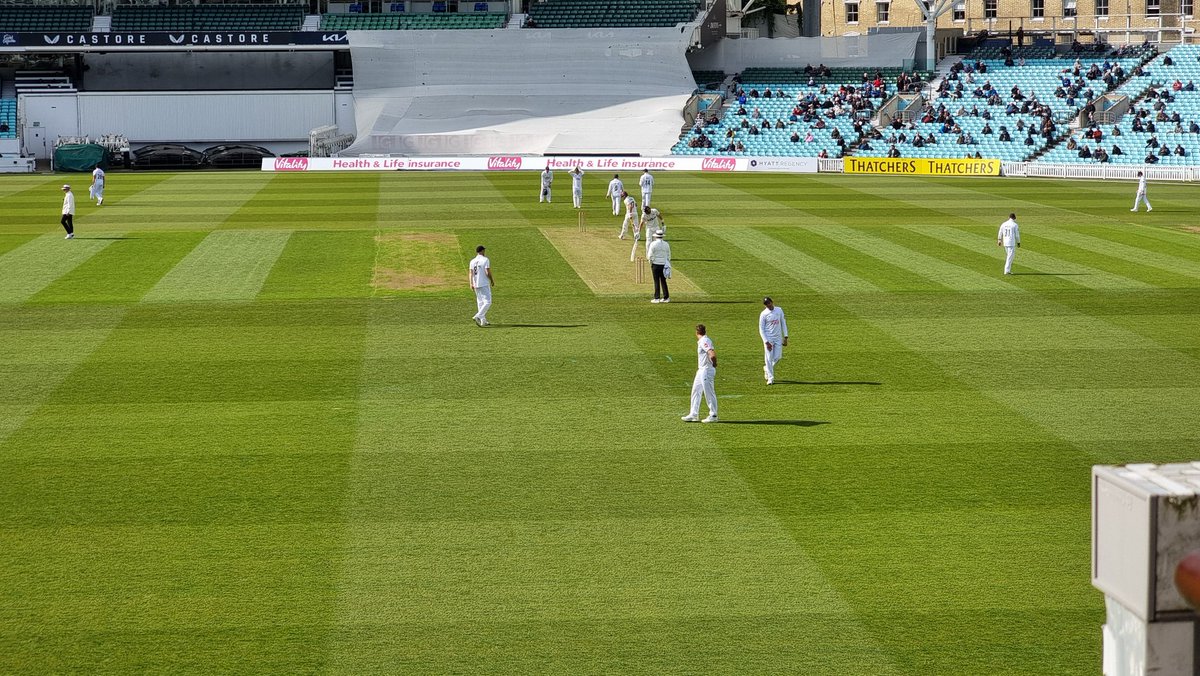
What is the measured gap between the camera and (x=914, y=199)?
49656 millimetres

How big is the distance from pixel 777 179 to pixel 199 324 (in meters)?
38.5

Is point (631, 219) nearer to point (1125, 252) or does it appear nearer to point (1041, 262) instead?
point (1041, 262)

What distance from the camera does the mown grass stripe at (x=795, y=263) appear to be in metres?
29.2

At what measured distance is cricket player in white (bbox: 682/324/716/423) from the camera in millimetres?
16938

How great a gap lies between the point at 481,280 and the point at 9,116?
60740 millimetres

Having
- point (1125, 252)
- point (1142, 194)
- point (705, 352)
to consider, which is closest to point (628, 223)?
point (1125, 252)

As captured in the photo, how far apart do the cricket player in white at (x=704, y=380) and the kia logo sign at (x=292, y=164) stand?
5467 cm

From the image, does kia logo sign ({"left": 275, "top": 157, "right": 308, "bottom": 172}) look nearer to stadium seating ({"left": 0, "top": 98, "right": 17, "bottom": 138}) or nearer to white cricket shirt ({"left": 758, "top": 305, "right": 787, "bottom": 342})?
stadium seating ({"left": 0, "top": 98, "right": 17, "bottom": 138})

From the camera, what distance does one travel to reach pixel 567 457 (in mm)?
16000

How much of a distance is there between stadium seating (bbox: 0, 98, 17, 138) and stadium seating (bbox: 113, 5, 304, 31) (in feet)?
27.6

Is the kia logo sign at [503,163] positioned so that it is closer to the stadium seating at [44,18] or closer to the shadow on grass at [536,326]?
the stadium seating at [44,18]

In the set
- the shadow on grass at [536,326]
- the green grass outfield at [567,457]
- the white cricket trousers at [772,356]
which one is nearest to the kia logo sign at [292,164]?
the green grass outfield at [567,457]

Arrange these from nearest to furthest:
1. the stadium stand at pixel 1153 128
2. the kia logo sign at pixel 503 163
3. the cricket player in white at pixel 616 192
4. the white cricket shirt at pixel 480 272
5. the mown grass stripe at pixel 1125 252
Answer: the white cricket shirt at pixel 480 272
the mown grass stripe at pixel 1125 252
the cricket player in white at pixel 616 192
the stadium stand at pixel 1153 128
the kia logo sign at pixel 503 163

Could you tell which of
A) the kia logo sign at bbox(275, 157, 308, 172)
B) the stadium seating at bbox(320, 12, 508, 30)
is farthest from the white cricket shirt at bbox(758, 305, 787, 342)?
the stadium seating at bbox(320, 12, 508, 30)
